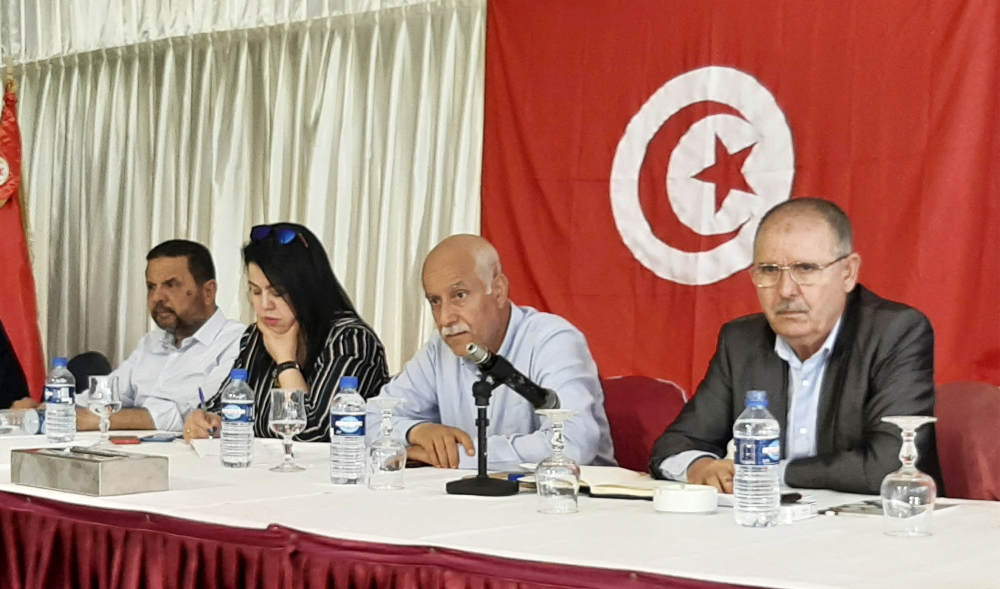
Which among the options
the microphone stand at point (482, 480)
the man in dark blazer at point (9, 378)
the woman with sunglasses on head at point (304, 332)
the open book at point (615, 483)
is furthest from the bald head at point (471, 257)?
the man in dark blazer at point (9, 378)

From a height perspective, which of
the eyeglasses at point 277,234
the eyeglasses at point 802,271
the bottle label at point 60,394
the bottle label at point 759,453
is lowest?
the bottle label at point 60,394

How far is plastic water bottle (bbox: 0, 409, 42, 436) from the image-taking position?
4.15 metres

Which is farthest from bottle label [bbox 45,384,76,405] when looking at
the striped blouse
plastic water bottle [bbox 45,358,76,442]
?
the striped blouse

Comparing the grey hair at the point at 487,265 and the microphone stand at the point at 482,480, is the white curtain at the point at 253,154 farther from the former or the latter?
the microphone stand at the point at 482,480

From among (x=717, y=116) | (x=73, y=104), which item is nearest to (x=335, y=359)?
(x=717, y=116)

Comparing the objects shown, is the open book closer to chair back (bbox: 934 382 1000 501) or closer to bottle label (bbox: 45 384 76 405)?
chair back (bbox: 934 382 1000 501)

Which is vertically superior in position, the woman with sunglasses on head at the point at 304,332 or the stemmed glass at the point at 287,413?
the woman with sunglasses on head at the point at 304,332

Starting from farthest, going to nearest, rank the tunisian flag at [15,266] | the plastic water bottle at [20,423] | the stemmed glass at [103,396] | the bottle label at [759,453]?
1. the tunisian flag at [15,266]
2. the plastic water bottle at [20,423]
3. the stemmed glass at [103,396]
4. the bottle label at [759,453]

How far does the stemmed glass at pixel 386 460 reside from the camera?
2707 millimetres

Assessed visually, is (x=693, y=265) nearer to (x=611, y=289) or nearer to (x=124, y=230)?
(x=611, y=289)

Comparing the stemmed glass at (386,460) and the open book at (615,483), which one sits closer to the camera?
the open book at (615,483)

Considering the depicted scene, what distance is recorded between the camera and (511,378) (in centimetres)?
261

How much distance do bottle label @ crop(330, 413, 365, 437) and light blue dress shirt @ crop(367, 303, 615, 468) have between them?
1.38ft

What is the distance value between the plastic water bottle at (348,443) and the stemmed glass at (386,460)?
7 centimetres
